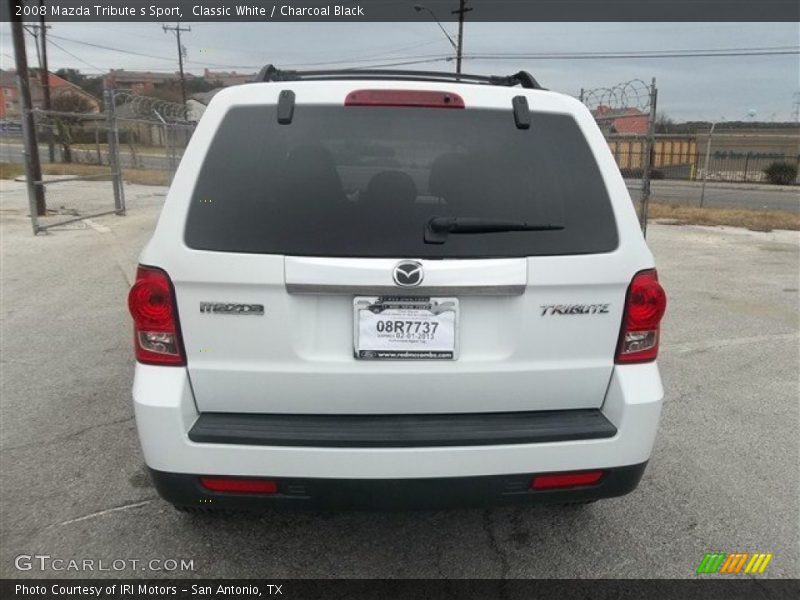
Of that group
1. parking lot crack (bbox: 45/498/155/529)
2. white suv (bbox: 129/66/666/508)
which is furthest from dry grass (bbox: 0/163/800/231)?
parking lot crack (bbox: 45/498/155/529)

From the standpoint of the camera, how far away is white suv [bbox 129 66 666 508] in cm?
218

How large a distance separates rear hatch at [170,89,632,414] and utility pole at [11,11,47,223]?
10513mm

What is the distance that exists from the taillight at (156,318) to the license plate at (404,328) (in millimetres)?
632

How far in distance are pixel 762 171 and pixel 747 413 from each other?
133 feet

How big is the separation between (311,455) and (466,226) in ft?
3.10

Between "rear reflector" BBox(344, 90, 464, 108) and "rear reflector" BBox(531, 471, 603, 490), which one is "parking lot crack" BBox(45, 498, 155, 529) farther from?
"rear reflector" BBox(344, 90, 464, 108)

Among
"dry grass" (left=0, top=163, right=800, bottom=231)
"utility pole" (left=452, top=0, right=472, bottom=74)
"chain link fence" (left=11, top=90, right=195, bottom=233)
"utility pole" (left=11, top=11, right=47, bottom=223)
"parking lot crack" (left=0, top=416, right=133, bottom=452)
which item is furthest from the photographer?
"utility pole" (left=452, top=0, right=472, bottom=74)

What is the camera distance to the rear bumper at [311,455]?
2174 millimetres

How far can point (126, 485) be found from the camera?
128 inches

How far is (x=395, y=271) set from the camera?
214 centimetres

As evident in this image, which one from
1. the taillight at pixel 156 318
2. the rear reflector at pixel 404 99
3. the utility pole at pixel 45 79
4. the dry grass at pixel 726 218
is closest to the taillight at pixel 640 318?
the rear reflector at pixel 404 99

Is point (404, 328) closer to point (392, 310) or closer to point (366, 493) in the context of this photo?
point (392, 310)

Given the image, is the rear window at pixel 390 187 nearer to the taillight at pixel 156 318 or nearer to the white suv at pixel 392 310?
the white suv at pixel 392 310

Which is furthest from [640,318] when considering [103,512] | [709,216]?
[709,216]
